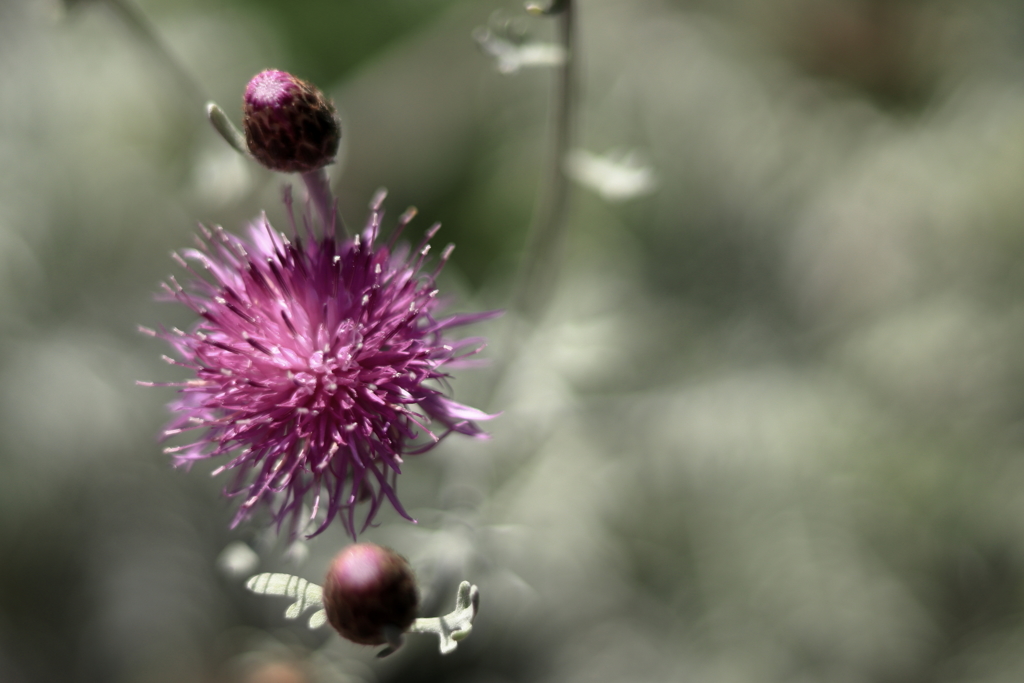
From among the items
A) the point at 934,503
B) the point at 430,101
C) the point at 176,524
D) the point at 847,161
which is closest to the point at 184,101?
the point at 430,101

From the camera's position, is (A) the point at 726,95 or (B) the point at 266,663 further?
(A) the point at 726,95

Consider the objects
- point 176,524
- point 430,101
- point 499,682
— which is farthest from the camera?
point 430,101

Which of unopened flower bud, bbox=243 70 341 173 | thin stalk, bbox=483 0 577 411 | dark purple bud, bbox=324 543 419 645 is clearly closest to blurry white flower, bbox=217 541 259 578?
dark purple bud, bbox=324 543 419 645

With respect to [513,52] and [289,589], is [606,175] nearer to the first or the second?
[513,52]

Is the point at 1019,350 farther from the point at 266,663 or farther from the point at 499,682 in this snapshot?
the point at 266,663

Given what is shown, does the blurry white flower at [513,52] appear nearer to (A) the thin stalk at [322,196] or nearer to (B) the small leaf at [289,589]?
(A) the thin stalk at [322,196]

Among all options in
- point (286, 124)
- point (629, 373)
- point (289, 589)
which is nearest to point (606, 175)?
point (286, 124)

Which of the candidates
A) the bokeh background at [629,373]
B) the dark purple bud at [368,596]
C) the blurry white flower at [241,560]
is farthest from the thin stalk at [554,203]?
the blurry white flower at [241,560]
